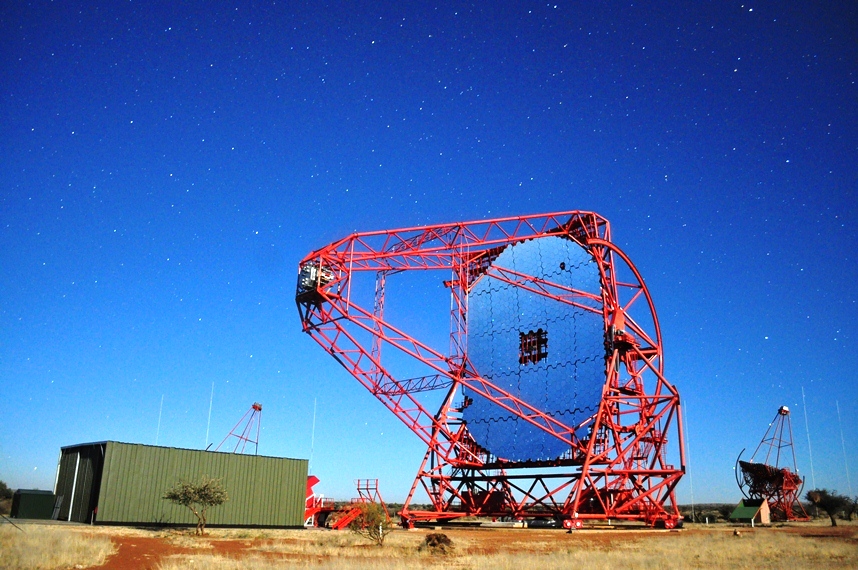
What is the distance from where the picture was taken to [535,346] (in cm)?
4344

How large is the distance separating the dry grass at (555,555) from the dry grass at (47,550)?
2.73 metres

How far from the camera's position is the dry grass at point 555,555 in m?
21.6

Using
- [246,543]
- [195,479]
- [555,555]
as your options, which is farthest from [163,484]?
[555,555]

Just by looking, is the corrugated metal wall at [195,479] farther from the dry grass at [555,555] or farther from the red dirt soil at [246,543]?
the dry grass at [555,555]

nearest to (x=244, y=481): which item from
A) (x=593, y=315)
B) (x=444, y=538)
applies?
(x=444, y=538)

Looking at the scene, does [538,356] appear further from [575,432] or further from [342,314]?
[342,314]

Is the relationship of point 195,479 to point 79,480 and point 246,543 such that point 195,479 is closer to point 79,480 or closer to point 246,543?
point 79,480

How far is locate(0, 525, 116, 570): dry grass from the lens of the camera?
20.4m

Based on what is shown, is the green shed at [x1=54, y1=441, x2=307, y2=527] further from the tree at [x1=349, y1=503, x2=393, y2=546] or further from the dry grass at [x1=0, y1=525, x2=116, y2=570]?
the tree at [x1=349, y1=503, x2=393, y2=546]

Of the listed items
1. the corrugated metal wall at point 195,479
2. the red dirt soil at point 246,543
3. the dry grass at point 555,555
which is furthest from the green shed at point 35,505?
the dry grass at point 555,555

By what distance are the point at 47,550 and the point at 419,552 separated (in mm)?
12633

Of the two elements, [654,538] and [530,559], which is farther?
[654,538]

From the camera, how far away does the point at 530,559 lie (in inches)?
907

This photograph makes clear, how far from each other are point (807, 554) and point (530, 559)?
11.5m
